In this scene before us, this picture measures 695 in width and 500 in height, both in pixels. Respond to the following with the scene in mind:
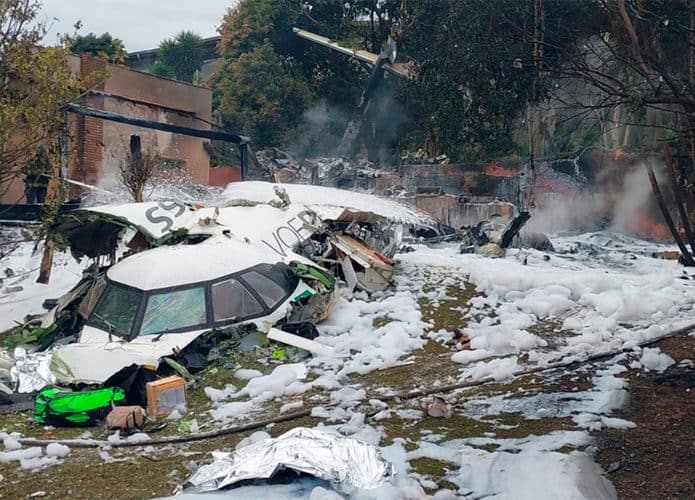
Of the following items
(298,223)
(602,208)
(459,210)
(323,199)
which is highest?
(323,199)

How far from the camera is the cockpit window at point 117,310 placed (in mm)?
7798

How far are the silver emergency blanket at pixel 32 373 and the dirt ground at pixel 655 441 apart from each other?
17.1ft

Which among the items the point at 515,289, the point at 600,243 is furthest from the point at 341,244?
the point at 600,243

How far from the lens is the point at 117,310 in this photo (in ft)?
26.5

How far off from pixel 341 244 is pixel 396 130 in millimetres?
19142

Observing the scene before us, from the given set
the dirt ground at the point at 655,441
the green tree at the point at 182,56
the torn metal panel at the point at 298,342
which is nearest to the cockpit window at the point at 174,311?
the torn metal panel at the point at 298,342

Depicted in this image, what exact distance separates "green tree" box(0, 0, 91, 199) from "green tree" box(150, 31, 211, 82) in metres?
31.2

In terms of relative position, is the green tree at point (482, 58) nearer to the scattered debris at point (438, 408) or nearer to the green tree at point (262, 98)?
the scattered debris at point (438, 408)

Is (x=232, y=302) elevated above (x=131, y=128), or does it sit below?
below

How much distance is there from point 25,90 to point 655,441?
777cm

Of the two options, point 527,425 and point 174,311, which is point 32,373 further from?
point 527,425

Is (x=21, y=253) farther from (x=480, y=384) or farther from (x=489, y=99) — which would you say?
(x=480, y=384)

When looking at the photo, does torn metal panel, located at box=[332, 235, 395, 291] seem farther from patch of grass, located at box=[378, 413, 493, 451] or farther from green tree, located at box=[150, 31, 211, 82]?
green tree, located at box=[150, 31, 211, 82]

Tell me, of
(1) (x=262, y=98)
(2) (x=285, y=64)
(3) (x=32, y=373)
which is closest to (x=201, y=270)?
(3) (x=32, y=373)
